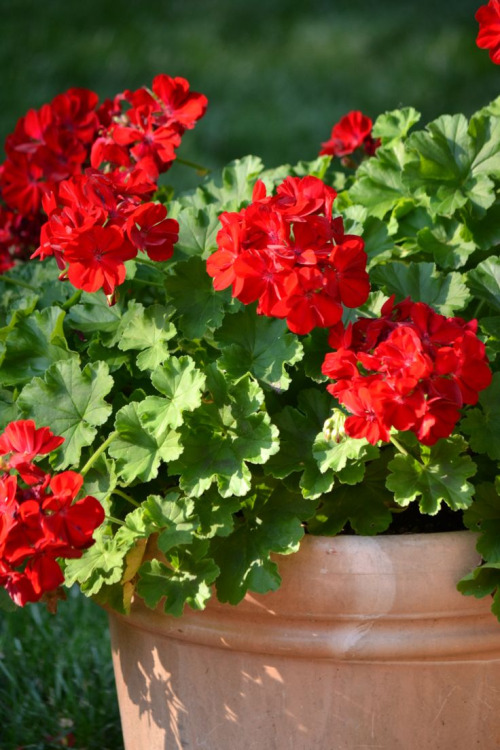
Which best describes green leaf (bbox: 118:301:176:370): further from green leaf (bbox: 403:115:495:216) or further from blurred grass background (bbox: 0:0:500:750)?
blurred grass background (bbox: 0:0:500:750)

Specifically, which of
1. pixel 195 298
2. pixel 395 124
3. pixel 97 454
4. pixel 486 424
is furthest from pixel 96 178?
pixel 395 124

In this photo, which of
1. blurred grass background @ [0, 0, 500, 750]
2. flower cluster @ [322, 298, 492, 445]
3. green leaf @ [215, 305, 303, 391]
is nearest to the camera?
flower cluster @ [322, 298, 492, 445]

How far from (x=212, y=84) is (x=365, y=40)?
802mm

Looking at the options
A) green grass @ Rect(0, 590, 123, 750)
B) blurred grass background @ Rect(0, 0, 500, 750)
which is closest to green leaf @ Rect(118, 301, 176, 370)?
green grass @ Rect(0, 590, 123, 750)

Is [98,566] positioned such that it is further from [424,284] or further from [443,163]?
[443,163]

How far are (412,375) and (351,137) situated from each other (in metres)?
0.93

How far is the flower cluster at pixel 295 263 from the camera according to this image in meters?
1.12

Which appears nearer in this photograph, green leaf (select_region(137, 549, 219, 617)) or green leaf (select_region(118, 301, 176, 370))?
green leaf (select_region(137, 549, 219, 617))

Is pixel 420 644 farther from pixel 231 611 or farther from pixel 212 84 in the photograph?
pixel 212 84

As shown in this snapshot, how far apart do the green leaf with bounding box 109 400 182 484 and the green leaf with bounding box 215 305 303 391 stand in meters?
0.12

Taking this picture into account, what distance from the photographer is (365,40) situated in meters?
5.18

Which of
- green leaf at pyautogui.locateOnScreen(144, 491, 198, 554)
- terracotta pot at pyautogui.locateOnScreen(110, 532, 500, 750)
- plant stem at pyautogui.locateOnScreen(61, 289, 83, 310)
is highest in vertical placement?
plant stem at pyautogui.locateOnScreen(61, 289, 83, 310)

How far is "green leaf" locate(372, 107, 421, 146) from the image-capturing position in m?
1.73

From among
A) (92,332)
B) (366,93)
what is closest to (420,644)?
(92,332)
